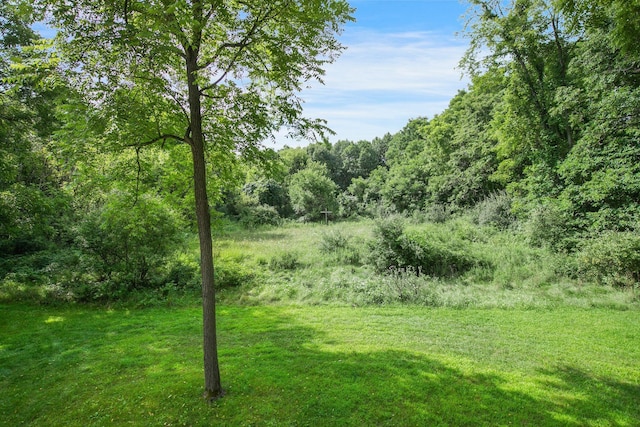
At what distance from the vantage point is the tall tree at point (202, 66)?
3648mm

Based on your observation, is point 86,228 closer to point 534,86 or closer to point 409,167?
point 534,86

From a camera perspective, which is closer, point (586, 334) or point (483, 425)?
point (483, 425)

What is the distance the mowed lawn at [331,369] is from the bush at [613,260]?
2715 millimetres

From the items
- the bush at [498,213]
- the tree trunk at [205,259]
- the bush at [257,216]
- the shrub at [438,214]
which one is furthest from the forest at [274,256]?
the bush at [257,216]

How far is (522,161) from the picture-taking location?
19562mm

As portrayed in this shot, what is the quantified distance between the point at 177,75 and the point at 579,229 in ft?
54.9

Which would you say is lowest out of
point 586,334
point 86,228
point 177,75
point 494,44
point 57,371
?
point 586,334

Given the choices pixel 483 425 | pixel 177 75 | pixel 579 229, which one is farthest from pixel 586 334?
pixel 177 75

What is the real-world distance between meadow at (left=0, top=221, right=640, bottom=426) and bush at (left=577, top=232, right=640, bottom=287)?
1.75 ft

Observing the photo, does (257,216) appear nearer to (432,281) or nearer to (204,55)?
(432,281)

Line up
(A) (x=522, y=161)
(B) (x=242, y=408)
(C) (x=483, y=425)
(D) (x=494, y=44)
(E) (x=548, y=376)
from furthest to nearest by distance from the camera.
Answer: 1. (A) (x=522, y=161)
2. (D) (x=494, y=44)
3. (E) (x=548, y=376)
4. (B) (x=242, y=408)
5. (C) (x=483, y=425)

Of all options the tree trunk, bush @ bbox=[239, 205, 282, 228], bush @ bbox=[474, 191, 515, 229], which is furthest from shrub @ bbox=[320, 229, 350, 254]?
bush @ bbox=[239, 205, 282, 228]

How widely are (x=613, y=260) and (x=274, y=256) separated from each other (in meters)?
13.1

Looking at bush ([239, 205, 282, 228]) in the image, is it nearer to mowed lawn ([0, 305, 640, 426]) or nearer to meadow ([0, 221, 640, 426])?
meadow ([0, 221, 640, 426])
